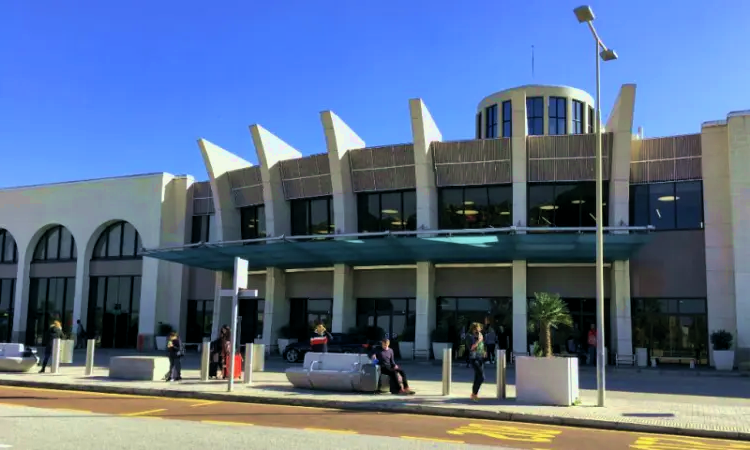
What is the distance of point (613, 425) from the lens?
11203mm

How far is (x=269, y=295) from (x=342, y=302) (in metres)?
4.37

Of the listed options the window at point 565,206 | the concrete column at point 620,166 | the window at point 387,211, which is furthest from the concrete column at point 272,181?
the concrete column at point 620,166

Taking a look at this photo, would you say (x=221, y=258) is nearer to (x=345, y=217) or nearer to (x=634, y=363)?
(x=345, y=217)

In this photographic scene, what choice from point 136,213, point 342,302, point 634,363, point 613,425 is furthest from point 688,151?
point 136,213

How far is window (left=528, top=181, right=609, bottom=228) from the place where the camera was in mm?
28125

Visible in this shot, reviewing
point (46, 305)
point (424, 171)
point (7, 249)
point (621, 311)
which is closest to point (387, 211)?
point (424, 171)

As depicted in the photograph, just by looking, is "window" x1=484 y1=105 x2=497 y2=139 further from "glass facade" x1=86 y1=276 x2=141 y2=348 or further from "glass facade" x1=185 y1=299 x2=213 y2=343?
"glass facade" x1=86 y1=276 x2=141 y2=348

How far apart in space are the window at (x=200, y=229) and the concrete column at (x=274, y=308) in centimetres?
581

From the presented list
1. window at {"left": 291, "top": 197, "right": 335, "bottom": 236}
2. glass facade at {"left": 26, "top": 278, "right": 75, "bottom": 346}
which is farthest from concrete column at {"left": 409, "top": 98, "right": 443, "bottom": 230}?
glass facade at {"left": 26, "top": 278, "right": 75, "bottom": 346}

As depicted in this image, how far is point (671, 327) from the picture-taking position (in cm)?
2688

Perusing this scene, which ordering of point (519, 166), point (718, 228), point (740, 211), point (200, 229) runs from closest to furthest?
point (740, 211)
point (718, 228)
point (519, 166)
point (200, 229)

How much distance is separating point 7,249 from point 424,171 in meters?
28.8

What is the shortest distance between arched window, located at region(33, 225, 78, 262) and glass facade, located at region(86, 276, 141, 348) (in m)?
2.89

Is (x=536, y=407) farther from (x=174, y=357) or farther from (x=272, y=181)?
(x=272, y=181)
